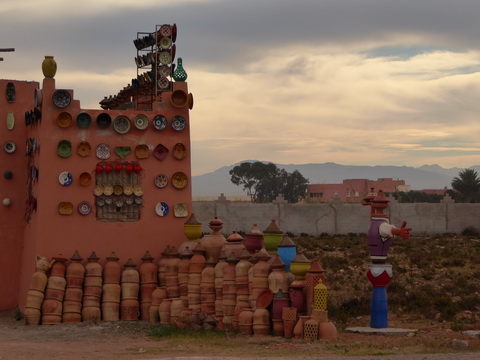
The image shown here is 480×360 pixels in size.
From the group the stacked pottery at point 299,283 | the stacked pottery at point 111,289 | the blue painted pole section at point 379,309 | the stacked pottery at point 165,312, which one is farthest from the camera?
the stacked pottery at point 111,289

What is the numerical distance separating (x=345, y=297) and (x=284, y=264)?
445cm

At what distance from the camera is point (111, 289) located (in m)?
16.3

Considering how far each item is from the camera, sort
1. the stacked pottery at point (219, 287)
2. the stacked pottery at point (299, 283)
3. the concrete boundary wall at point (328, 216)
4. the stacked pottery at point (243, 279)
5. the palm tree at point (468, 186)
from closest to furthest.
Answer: the stacked pottery at point (299, 283), the stacked pottery at point (243, 279), the stacked pottery at point (219, 287), the concrete boundary wall at point (328, 216), the palm tree at point (468, 186)

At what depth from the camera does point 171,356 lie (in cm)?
1166

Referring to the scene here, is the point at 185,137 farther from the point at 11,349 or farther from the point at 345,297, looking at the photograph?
the point at 11,349

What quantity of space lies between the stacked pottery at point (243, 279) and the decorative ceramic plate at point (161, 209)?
306 cm

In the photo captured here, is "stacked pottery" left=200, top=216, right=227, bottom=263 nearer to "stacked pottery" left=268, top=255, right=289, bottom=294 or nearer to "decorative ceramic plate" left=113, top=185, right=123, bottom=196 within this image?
"stacked pottery" left=268, top=255, right=289, bottom=294

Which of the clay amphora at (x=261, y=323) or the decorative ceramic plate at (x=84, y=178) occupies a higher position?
the decorative ceramic plate at (x=84, y=178)

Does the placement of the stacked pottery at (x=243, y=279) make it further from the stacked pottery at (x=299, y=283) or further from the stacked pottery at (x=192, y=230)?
the stacked pottery at (x=192, y=230)

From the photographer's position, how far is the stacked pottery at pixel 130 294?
53.2ft

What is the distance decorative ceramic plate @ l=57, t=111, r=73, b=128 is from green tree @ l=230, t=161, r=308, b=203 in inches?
3217

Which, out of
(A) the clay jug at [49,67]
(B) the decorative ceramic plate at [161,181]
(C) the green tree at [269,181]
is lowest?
(B) the decorative ceramic plate at [161,181]

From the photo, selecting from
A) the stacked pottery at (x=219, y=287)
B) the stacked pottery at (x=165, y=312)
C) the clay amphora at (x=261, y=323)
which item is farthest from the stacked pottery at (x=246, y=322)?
the stacked pottery at (x=165, y=312)

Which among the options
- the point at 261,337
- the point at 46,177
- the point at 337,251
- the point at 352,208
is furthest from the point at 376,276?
the point at 352,208
